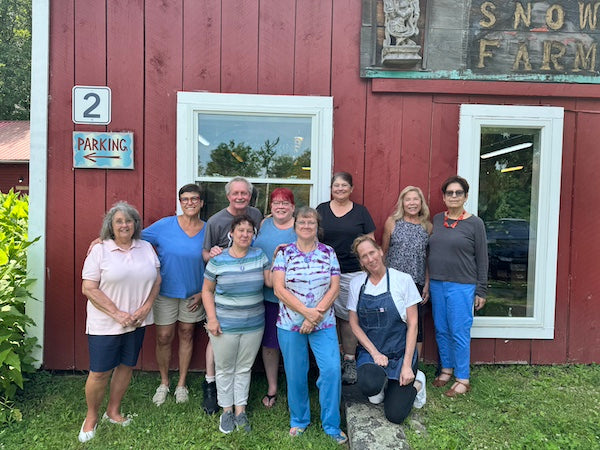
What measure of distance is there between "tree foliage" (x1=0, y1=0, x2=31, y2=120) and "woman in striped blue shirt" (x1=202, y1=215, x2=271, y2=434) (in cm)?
2394

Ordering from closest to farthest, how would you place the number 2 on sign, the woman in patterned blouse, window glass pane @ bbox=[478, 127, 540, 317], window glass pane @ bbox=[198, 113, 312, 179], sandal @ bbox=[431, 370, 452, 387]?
the woman in patterned blouse, sandal @ bbox=[431, 370, 452, 387], the number 2 on sign, window glass pane @ bbox=[198, 113, 312, 179], window glass pane @ bbox=[478, 127, 540, 317]

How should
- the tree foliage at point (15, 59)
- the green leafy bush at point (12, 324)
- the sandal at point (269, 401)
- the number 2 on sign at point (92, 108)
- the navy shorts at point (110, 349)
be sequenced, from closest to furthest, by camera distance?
the navy shorts at point (110, 349) < the green leafy bush at point (12, 324) < the sandal at point (269, 401) < the number 2 on sign at point (92, 108) < the tree foliage at point (15, 59)

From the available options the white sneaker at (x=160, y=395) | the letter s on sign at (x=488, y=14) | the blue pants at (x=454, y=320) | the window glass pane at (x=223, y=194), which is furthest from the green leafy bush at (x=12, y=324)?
the letter s on sign at (x=488, y=14)

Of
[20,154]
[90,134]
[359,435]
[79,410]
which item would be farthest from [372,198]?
[20,154]

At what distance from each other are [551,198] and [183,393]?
357 centimetres

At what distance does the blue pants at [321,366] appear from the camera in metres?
2.72

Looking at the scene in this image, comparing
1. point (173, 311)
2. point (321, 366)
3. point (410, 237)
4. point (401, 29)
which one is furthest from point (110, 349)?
point (401, 29)

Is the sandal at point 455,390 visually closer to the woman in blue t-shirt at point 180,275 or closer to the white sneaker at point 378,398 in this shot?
the white sneaker at point 378,398

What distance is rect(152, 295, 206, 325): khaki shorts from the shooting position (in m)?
3.21

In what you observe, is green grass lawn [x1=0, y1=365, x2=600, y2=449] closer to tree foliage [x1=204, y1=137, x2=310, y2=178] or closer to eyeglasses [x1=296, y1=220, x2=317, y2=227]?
eyeglasses [x1=296, y1=220, x2=317, y2=227]

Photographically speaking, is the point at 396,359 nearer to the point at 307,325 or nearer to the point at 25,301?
the point at 307,325

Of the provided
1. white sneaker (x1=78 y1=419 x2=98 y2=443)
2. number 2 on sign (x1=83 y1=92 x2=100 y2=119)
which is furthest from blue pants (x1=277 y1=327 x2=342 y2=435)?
number 2 on sign (x1=83 y1=92 x2=100 y2=119)

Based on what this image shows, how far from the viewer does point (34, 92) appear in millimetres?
3541

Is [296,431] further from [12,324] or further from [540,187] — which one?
[540,187]
